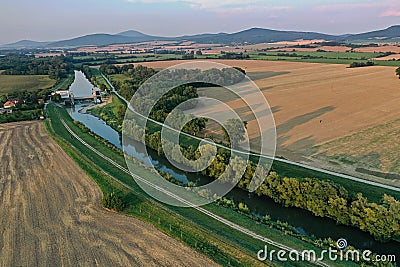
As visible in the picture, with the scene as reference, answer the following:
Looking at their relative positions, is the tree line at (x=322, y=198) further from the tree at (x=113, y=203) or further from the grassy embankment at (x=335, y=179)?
the tree at (x=113, y=203)

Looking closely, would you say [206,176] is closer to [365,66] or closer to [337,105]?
[337,105]

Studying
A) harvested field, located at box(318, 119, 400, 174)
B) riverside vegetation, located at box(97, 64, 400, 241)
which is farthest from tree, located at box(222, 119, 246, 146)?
harvested field, located at box(318, 119, 400, 174)

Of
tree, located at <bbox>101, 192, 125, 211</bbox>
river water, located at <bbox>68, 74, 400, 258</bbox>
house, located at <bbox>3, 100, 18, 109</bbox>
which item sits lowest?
river water, located at <bbox>68, 74, 400, 258</bbox>

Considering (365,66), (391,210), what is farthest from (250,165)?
(365,66)

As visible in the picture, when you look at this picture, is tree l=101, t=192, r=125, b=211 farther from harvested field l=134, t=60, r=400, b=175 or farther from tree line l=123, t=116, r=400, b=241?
harvested field l=134, t=60, r=400, b=175

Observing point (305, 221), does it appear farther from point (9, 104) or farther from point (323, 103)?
point (9, 104)

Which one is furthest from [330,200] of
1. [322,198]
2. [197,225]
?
[197,225]
